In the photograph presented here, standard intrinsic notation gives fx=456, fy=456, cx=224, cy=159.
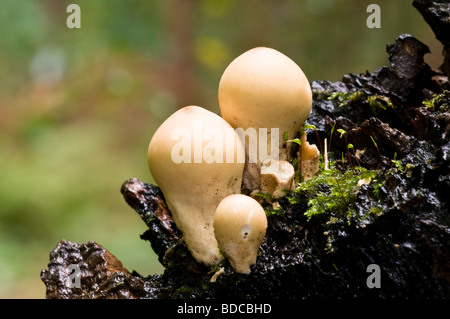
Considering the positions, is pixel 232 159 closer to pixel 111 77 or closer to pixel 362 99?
pixel 362 99

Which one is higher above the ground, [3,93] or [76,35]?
[76,35]

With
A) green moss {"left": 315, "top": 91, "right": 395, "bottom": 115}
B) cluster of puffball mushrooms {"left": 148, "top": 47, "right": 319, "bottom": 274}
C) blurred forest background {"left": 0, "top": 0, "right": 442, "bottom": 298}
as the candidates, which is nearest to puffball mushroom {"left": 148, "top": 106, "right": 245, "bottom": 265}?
cluster of puffball mushrooms {"left": 148, "top": 47, "right": 319, "bottom": 274}

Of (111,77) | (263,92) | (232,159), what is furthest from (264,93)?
(111,77)

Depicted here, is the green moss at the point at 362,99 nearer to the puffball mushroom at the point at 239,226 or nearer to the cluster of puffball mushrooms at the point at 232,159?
the cluster of puffball mushrooms at the point at 232,159

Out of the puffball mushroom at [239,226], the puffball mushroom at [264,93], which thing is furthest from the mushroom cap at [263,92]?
the puffball mushroom at [239,226]

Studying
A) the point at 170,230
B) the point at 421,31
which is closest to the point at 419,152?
the point at 170,230
